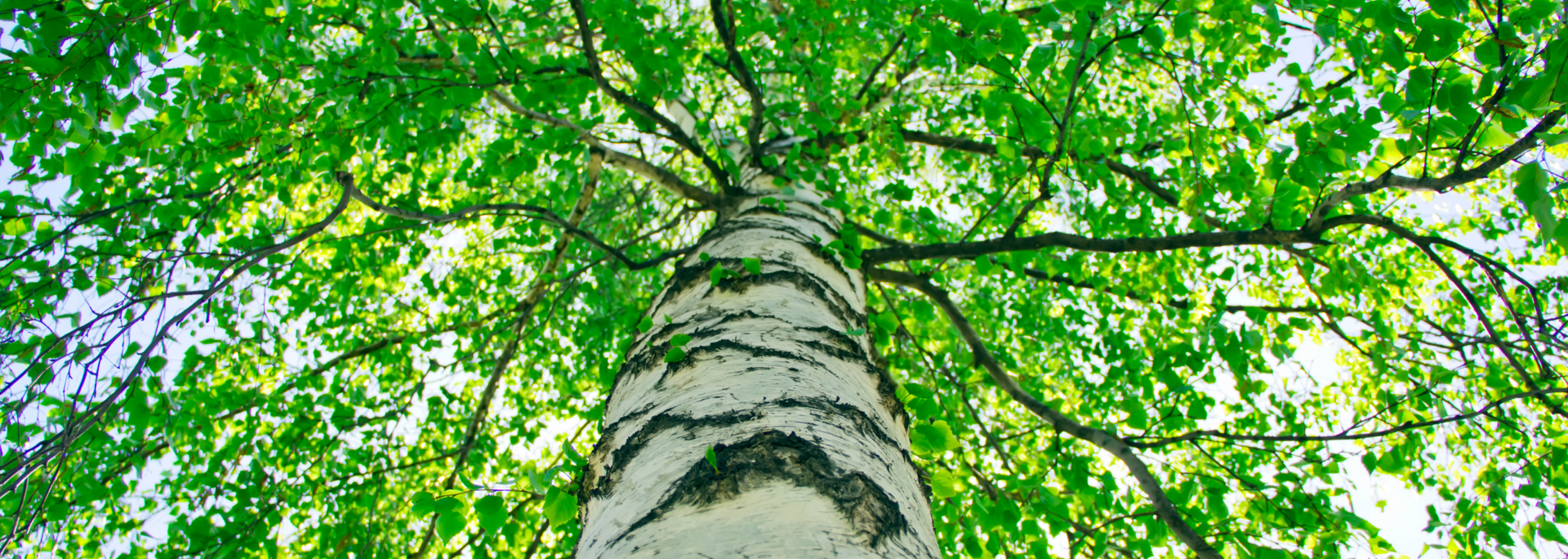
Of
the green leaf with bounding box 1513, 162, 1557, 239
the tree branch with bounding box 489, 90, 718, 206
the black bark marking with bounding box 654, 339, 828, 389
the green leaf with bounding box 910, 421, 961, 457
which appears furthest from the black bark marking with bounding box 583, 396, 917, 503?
the tree branch with bounding box 489, 90, 718, 206

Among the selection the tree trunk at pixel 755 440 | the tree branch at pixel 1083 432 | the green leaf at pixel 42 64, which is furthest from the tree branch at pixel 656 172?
the green leaf at pixel 42 64

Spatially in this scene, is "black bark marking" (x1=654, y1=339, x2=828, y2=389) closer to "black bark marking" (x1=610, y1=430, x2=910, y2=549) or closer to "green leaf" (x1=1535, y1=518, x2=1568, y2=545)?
"black bark marking" (x1=610, y1=430, x2=910, y2=549)

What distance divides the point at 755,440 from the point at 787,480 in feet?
0.35

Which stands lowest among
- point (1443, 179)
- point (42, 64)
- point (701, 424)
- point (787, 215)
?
point (701, 424)

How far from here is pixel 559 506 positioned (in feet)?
3.89

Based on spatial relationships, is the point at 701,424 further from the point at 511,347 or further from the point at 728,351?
the point at 511,347

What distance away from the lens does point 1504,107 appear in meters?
1.65

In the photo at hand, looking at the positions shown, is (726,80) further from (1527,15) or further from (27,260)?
(1527,15)

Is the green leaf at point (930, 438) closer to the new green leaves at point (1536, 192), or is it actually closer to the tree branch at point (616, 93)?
the new green leaves at point (1536, 192)

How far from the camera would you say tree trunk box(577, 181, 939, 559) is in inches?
36.0

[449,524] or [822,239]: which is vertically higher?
[822,239]

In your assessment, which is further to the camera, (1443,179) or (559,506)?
(1443,179)

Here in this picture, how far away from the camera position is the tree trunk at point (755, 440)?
3.00ft

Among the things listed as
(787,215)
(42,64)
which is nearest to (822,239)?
(787,215)
